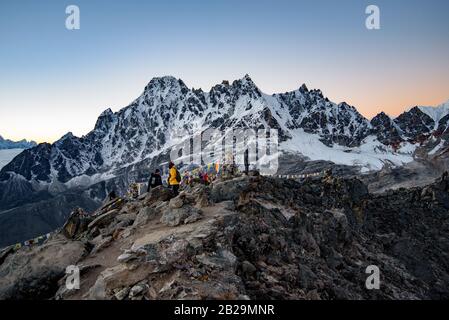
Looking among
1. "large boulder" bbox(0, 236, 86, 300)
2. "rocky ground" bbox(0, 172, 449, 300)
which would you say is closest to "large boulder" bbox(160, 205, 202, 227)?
"rocky ground" bbox(0, 172, 449, 300)

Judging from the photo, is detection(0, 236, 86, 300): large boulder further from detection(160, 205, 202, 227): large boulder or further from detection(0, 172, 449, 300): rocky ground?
detection(160, 205, 202, 227): large boulder

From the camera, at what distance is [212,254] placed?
45.1 ft

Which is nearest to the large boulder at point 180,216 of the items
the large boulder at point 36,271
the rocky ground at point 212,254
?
the rocky ground at point 212,254

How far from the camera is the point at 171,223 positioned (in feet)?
58.2

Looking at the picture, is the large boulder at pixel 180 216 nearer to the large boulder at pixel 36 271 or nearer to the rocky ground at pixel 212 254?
the rocky ground at pixel 212 254

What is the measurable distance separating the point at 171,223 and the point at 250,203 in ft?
16.6

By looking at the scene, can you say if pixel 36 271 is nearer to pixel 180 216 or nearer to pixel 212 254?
pixel 180 216

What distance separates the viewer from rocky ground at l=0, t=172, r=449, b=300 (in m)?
12.5

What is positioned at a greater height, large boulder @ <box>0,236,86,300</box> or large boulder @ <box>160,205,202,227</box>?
large boulder @ <box>160,205,202,227</box>

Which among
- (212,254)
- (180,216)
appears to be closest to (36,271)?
(180,216)

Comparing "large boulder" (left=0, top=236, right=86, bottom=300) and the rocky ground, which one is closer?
the rocky ground
